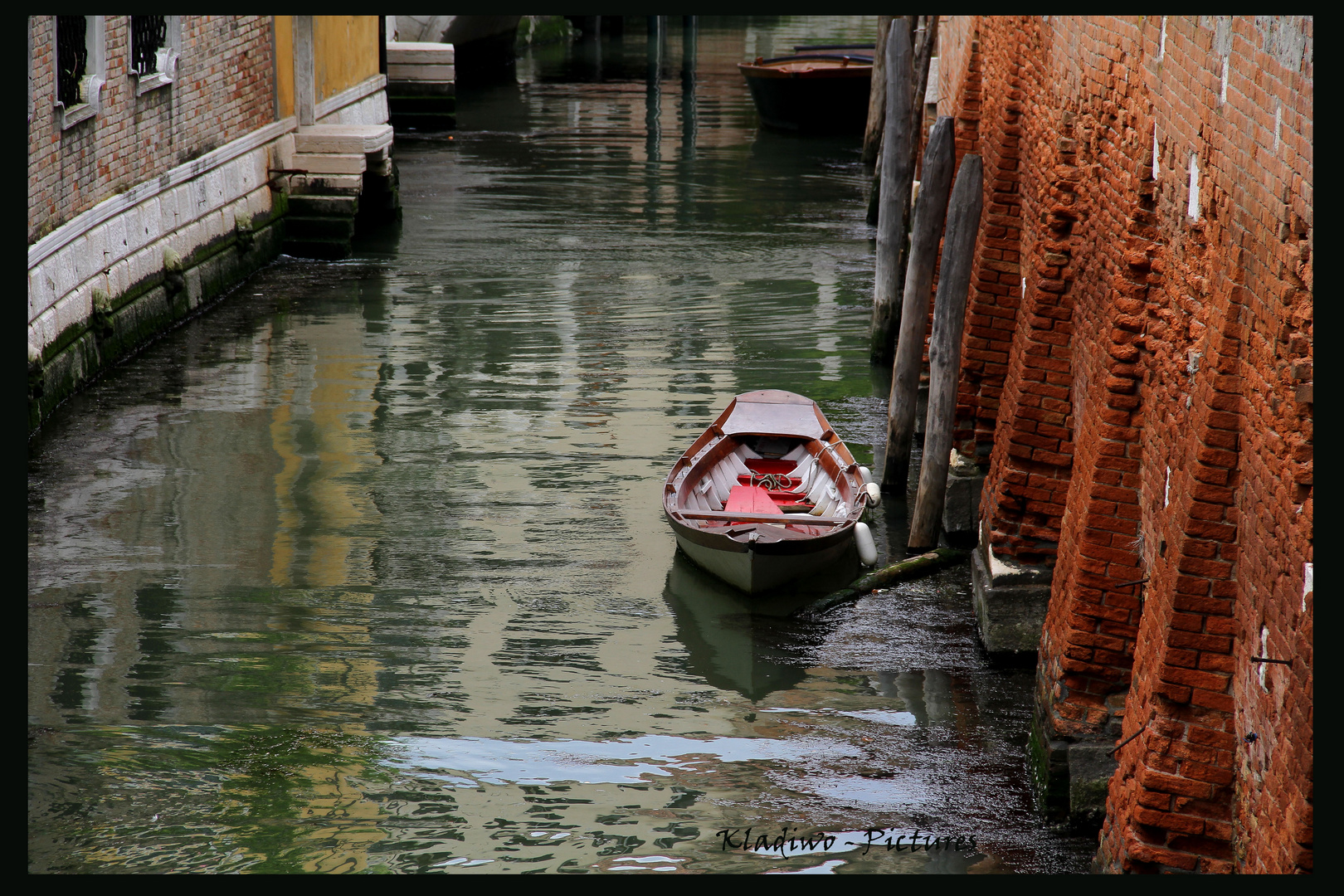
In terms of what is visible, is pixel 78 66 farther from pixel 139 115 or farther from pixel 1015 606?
pixel 1015 606

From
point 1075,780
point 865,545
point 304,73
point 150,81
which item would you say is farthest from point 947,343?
point 304,73

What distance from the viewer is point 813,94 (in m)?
26.7

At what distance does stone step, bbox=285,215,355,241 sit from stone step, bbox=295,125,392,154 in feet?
2.63

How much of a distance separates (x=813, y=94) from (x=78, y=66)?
16731 millimetres

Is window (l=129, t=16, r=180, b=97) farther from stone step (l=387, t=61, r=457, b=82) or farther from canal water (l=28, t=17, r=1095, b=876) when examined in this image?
stone step (l=387, t=61, r=457, b=82)

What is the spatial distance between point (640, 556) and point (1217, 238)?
522 centimetres

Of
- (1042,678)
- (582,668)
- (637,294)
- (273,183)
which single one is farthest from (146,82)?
(1042,678)

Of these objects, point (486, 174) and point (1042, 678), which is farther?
point (486, 174)

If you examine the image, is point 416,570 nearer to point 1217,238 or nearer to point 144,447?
Answer: point 144,447

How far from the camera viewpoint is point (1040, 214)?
753 cm

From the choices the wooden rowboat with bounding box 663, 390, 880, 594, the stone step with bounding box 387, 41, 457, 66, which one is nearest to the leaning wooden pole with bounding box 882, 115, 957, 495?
the wooden rowboat with bounding box 663, 390, 880, 594

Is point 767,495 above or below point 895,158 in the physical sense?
below

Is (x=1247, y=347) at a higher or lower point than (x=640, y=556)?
higher

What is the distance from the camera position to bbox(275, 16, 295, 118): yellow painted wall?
17.0 meters
